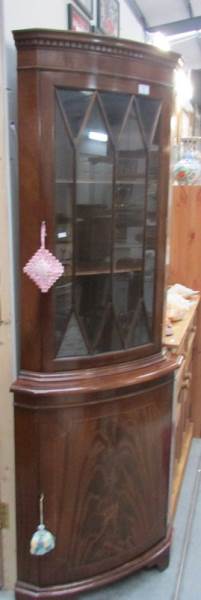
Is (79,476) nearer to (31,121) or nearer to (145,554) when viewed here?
(145,554)

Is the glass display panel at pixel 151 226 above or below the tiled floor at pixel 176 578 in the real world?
above

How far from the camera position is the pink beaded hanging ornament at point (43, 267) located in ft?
5.10

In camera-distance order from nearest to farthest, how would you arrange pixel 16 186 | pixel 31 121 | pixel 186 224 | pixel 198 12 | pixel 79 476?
pixel 31 121 < pixel 16 186 < pixel 79 476 < pixel 186 224 < pixel 198 12

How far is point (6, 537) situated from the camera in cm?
184

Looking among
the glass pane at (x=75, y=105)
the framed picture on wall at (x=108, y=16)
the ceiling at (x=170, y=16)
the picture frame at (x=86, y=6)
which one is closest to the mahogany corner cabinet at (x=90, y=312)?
the glass pane at (x=75, y=105)

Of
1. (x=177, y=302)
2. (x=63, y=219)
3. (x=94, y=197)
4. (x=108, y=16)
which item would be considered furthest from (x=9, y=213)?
(x=108, y=16)

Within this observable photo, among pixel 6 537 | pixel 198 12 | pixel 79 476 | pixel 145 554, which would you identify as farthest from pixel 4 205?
pixel 198 12

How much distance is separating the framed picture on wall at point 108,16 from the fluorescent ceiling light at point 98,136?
3.43ft

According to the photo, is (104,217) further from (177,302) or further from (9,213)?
(177,302)

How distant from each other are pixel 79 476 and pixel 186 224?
62.2 inches

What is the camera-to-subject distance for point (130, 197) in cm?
170

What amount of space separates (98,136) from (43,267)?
42 centimetres

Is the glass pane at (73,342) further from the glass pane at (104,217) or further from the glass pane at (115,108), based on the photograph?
the glass pane at (115,108)

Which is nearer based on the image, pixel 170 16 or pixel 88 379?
pixel 88 379
